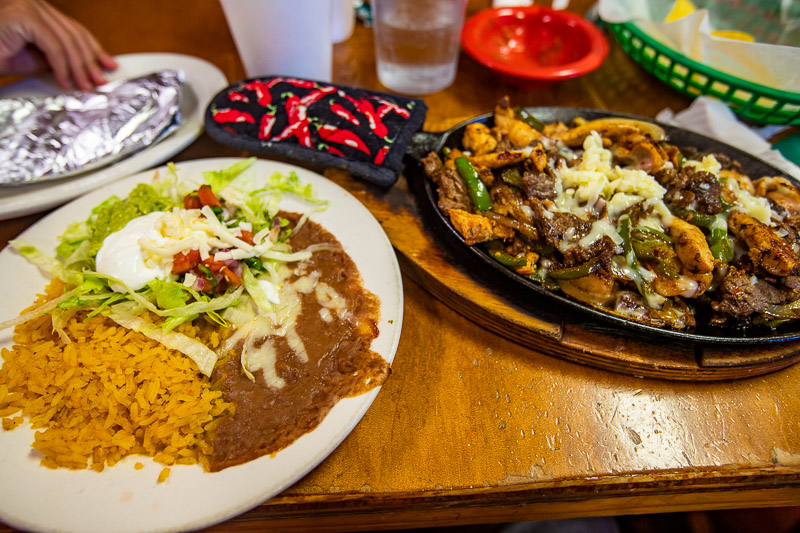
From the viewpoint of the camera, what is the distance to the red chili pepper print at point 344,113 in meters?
1.73

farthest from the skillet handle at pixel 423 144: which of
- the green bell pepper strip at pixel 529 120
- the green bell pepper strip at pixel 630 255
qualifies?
the green bell pepper strip at pixel 630 255

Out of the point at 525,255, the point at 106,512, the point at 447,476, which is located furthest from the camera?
the point at 525,255

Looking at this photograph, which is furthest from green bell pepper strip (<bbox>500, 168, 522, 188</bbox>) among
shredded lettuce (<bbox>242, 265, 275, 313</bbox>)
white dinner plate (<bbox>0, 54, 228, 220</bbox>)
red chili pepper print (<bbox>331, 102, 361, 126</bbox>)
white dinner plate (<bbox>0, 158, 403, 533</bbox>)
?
white dinner plate (<bbox>0, 54, 228, 220</bbox>)

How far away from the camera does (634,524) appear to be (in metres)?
1.64

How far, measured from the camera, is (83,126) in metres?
1.86

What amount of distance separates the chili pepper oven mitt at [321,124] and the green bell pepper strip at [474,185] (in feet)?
0.83

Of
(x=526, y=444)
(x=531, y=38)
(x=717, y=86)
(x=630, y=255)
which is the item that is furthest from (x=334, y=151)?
(x=717, y=86)

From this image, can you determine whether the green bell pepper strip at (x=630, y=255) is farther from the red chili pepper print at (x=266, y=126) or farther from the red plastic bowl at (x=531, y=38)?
the red chili pepper print at (x=266, y=126)

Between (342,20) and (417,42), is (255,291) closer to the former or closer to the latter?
(417,42)

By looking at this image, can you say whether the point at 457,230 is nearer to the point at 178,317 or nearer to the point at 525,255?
the point at 525,255

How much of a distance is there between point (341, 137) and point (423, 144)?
0.32 m

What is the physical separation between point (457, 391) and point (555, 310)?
0.39 meters

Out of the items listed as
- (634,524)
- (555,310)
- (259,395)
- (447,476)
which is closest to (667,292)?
(555,310)

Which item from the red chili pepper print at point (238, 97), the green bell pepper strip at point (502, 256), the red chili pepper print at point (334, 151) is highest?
the red chili pepper print at point (238, 97)
